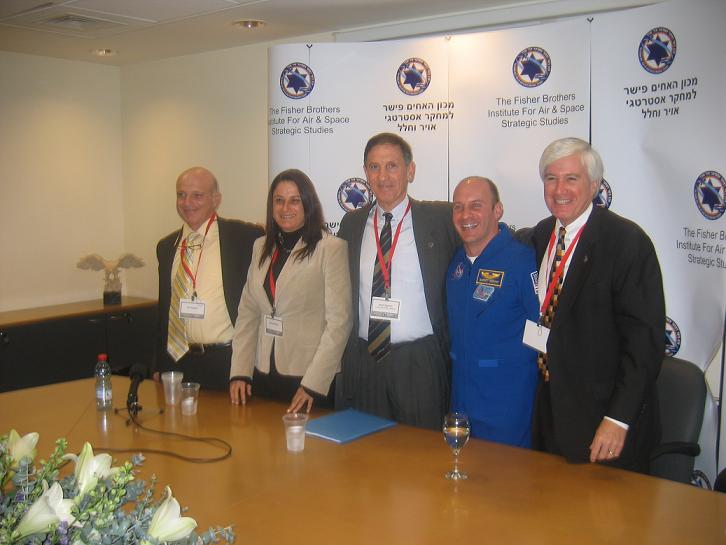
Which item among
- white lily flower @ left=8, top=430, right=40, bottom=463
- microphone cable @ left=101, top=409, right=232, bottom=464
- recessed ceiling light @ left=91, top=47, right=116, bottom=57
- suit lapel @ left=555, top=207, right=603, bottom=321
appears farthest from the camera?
recessed ceiling light @ left=91, top=47, right=116, bottom=57

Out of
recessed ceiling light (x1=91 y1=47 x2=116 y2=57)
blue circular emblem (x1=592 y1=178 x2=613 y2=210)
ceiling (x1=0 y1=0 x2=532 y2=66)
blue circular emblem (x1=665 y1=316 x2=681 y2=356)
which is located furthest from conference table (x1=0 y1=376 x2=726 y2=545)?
recessed ceiling light (x1=91 y1=47 x2=116 y2=57)

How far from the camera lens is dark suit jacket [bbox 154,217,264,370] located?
338 cm

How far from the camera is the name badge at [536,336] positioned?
2.57m

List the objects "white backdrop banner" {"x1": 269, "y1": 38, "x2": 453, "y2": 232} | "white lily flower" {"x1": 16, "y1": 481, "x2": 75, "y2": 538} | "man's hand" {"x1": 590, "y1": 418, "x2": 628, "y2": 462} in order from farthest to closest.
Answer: "white backdrop banner" {"x1": 269, "y1": 38, "x2": 453, "y2": 232}
"man's hand" {"x1": 590, "y1": 418, "x2": 628, "y2": 462}
"white lily flower" {"x1": 16, "y1": 481, "x2": 75, "y2": 538}

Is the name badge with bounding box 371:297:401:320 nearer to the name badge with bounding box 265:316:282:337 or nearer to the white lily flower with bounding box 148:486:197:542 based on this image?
the name badge with bounding box 265:316:282:337

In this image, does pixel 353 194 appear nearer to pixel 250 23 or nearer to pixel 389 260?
pixel 389 260

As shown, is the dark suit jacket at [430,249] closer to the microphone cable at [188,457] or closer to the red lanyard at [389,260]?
the red lanyard at [389,260]

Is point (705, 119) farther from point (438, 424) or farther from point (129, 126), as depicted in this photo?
point (129, 126)

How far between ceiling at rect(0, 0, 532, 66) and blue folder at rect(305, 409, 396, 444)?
2.62m

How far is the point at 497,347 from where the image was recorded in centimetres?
274

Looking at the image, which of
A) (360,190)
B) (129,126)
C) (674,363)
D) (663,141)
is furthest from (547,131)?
(129,126)

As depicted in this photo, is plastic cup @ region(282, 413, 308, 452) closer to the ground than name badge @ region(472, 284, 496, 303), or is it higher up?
closer to the ground

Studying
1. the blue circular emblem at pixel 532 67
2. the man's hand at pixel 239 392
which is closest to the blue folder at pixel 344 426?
the man's hand at pixel 239 392

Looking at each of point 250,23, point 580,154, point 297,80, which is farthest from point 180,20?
point 580,154
